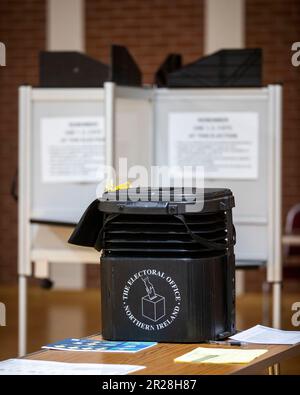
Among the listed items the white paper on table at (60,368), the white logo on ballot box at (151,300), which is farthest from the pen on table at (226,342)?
the white paper on table at (60,368)

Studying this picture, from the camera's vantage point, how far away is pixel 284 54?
313 inches

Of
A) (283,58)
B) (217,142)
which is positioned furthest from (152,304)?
(283,58)

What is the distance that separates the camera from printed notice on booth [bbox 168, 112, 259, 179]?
458 cm

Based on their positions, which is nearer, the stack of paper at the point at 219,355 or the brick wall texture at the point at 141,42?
the stack of paper at the point at 219,355

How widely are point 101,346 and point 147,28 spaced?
6.14m

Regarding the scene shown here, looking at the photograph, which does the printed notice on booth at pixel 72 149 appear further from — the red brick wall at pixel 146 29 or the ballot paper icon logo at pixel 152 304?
the red brick wall at pixel 146 29

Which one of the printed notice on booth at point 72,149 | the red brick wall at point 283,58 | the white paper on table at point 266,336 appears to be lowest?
the white paper on table at point 266,336

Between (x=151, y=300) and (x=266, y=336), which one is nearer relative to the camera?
(x=151, y=300)

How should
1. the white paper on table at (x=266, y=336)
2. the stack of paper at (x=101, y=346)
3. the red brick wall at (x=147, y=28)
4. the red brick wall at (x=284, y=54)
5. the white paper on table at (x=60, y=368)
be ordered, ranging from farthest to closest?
the red brick wall at (x=147, y=28) → the red brick wall at (x=284, y=54) → the white paper on table at (x=266, y=336) → the stack of paper at (x=101, y=346) → the white paper on table at (x=60, y=368)

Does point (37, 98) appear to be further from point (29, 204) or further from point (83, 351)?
point (83, 351)

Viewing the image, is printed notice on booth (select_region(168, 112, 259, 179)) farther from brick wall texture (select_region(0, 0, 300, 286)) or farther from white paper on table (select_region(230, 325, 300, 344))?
brick wall texture (select_region(0, 0, 300, 286))

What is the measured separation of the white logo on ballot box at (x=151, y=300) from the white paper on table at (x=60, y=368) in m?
0.27

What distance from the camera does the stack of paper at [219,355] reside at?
2221mm

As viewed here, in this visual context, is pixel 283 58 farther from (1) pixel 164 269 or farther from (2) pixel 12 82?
(1) pixel 164 269
